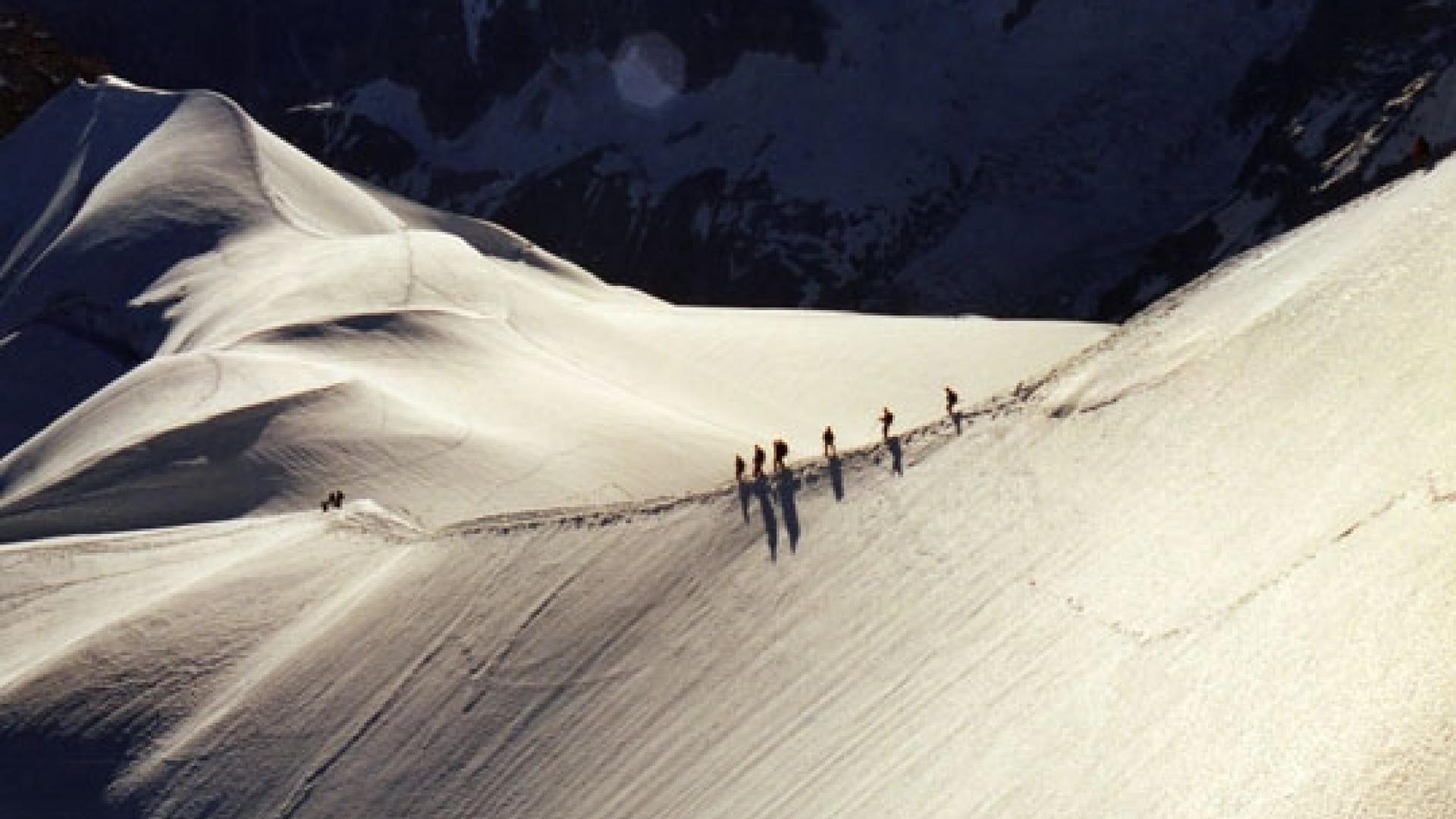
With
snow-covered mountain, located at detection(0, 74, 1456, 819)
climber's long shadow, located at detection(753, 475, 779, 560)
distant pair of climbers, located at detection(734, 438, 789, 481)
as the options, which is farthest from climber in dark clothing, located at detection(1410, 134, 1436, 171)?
climber's long shadow, located at detection(753, 475, 779, 560)

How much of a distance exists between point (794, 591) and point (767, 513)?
4.97 ft

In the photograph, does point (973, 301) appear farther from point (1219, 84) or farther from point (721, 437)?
point (721, 437)

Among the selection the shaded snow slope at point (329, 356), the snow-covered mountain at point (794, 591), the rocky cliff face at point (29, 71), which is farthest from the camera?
the rocky cliff face at point (29, 71)

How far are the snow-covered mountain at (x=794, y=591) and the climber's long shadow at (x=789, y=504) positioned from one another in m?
0.06

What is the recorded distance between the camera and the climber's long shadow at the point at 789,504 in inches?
870

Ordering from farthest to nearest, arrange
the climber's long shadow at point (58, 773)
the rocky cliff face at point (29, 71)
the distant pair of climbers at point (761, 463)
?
the rocky cliff face at point (29, 71), the distant pair of climbers at point (761, 463), the climber's long shadow at point (58, 773)

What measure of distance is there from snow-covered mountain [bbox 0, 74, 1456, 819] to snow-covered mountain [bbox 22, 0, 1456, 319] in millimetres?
35518

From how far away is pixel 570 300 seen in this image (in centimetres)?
4341

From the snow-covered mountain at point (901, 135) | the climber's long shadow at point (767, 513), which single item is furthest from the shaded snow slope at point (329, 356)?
the snow-covered mountain at point (901, 135)

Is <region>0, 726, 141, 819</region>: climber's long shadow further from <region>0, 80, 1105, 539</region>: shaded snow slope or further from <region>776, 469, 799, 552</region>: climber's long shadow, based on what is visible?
<region>776, 469, 799, 552</region>: climber's long shadow

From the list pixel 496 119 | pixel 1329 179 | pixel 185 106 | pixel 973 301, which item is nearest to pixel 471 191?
pixel 496 119

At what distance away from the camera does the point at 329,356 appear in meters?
34.2

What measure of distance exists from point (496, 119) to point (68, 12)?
26991 millimetres

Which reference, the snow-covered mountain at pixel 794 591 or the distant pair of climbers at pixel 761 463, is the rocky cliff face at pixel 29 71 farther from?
the distant pair of climbers at pixel 761 463
